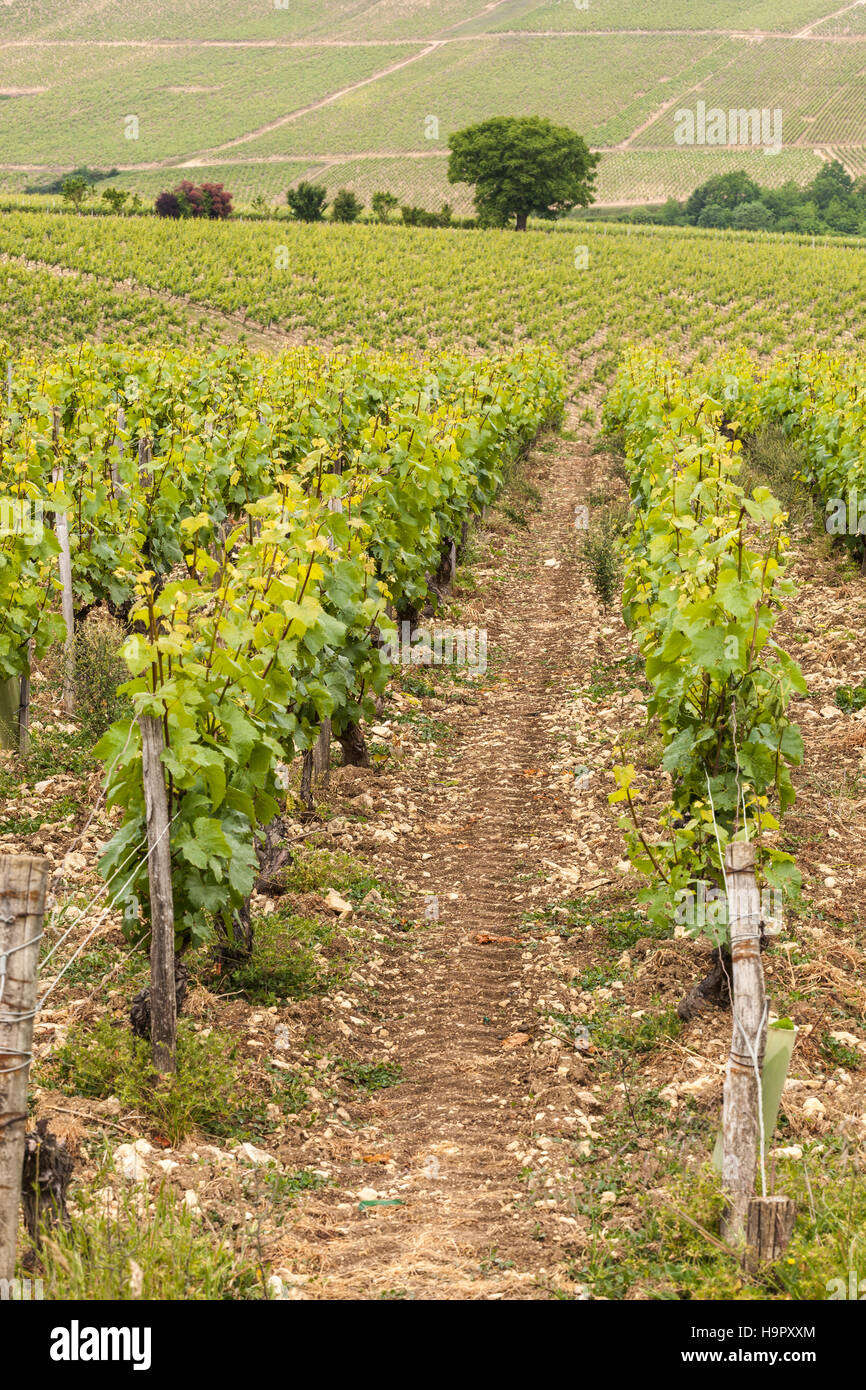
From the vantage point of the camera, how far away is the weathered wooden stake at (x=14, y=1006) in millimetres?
3035

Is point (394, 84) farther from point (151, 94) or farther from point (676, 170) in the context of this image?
point (676, 170)

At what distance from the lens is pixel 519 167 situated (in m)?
63.2

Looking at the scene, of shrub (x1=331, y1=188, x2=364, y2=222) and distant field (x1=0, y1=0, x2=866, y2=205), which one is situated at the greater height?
distant field (x1=0, y1=0, x2=866, y2=205)

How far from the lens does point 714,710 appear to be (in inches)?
206

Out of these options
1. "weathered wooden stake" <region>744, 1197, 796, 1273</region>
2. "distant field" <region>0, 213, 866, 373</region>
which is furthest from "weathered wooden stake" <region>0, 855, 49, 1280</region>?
"distant field" <region>0, 213, 866, 373</region>

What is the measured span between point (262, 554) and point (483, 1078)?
2.45 meters

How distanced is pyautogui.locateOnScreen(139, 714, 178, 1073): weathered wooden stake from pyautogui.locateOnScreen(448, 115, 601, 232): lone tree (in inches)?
2482

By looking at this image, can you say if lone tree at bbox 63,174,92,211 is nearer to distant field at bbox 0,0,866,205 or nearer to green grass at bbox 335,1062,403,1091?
distant field at bbox 0,0,866,205

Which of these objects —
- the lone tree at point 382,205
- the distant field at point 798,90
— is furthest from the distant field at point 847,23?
the lone tree at point 382,205

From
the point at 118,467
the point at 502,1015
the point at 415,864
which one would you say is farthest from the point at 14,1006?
the point at 118,467

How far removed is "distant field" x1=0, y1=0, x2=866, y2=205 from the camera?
10812 centimetres

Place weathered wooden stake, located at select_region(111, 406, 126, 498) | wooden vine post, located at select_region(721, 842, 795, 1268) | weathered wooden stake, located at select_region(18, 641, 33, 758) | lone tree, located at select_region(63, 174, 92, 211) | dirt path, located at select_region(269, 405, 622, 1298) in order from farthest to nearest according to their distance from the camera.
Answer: lone tree, located at select_region(63, 174, 92, 211), weathered wooden stake, located at select_region(111, 406, 126, 498), weathered wooden stake, located at select_region(18, 641, 33, 758), dirt path, located at select_region(269, 405, 622, 1298), wooden vine post, located at select_region(721, 842, 795, 1268)
